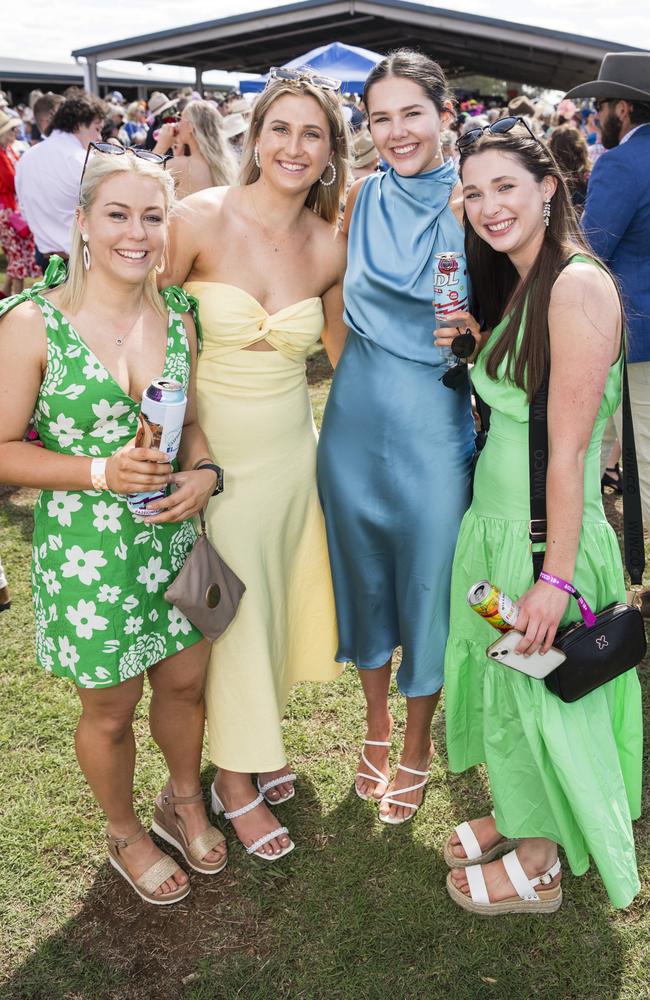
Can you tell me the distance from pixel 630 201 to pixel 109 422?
8.97 ft

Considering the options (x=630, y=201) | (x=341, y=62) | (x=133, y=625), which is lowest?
(x=133, y=625)

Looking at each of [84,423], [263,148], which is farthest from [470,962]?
[263,148]

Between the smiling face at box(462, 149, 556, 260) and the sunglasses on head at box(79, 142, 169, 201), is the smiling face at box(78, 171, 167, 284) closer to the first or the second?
the sunglasses on head at box(79, 142, 169, 201)

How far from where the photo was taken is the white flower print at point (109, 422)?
217 cm

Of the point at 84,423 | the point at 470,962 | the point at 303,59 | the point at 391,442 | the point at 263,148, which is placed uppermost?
the point at 303,59

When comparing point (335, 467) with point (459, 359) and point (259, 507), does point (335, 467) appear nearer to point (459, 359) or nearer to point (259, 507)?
point (259, 507)

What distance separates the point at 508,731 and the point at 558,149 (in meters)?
4.96

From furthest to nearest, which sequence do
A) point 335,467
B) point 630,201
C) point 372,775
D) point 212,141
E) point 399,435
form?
point 212,141
point 630,201
point 372,775
point 335,467
point 399,435

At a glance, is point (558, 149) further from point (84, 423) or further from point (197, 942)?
point (197, 942)

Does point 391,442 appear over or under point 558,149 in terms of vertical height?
under

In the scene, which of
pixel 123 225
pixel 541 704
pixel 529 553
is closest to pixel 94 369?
pixel 123 225

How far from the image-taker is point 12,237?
907cm

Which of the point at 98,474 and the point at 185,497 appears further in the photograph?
the point at 185,497

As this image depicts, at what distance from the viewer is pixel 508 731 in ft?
8.13
